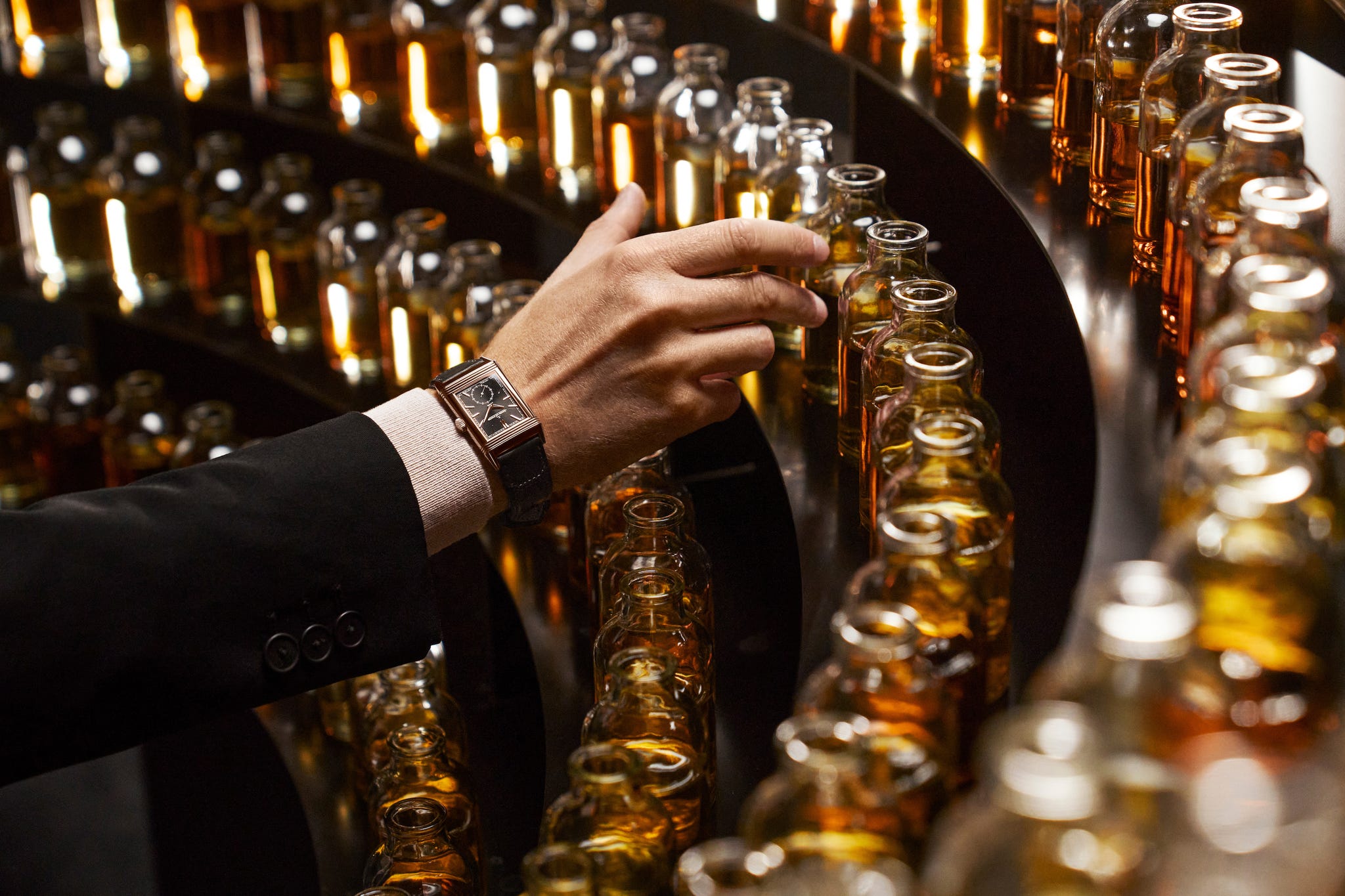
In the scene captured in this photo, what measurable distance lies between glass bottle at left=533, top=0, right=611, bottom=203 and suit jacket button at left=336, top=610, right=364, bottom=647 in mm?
1252

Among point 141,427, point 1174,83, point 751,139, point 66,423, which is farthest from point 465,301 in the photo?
point 66,423

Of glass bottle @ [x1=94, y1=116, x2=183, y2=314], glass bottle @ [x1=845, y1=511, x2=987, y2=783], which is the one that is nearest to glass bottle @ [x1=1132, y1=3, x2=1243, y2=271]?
glass bottle @ [x1=845, y1=511, x2=987, y2=783]

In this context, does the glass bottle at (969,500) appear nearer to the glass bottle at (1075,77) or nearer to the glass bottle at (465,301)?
the glass bottle at (1075,77)

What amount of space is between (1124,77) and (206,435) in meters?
2.03

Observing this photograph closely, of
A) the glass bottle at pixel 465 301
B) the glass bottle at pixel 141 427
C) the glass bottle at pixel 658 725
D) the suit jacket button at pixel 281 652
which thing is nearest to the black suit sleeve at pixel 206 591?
the suit jacket button at pixel 281 652

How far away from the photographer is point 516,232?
9.61ft

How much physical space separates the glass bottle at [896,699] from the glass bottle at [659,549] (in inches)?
23.3

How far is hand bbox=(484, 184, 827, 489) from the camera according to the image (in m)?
1.74

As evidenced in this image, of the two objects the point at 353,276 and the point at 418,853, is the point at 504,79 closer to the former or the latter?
the point at 353,276

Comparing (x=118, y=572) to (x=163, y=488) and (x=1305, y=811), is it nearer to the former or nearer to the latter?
(x=163, y=488)

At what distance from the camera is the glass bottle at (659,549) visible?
1615 mm

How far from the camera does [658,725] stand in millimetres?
1323

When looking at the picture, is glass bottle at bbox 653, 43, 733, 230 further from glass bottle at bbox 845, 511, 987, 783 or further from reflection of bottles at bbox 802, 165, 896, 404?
glass bottle at bbox 845, 511, 987, 783

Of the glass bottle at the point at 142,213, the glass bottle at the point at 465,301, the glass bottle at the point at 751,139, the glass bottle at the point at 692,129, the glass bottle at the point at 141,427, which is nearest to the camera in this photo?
the glass bottle at the point at 751,139
